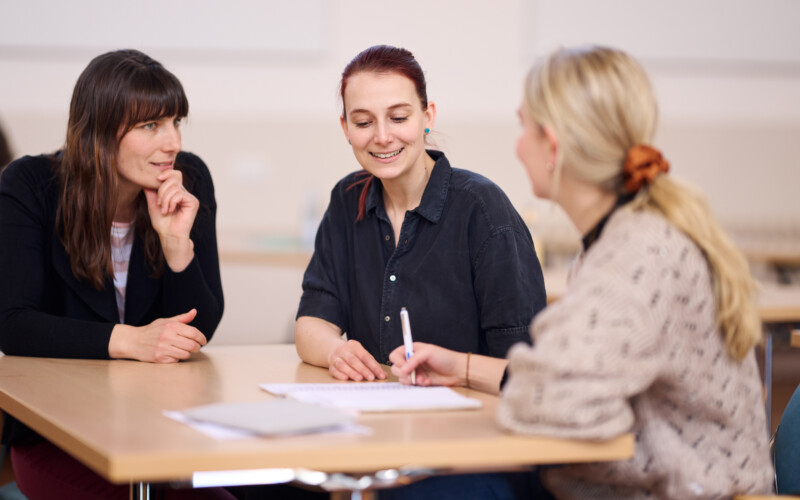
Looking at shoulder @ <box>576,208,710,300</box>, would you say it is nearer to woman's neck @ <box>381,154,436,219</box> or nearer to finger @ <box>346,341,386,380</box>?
finger @ <box>346,341,386,380</box>

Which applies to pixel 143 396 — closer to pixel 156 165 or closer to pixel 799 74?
pixel 156 165

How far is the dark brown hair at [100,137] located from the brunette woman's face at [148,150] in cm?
2

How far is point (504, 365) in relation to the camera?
4.92 feet

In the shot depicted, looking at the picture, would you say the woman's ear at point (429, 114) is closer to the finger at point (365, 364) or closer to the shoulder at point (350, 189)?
the shoulder at point (350, 189)

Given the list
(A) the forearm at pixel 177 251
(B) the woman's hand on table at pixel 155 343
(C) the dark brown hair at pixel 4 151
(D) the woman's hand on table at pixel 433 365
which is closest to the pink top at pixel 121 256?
(A) the forearm at pixel 177 251

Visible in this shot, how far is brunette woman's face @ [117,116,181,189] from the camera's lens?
6.48 ft

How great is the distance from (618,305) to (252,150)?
371 centimetres

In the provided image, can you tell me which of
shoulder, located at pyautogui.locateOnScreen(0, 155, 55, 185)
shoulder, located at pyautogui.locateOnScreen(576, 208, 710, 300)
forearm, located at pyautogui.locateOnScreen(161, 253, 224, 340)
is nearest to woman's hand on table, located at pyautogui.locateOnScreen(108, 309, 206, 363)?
forearm, located at pyautogui.locateOnScreen(161, 253, 224, 340)

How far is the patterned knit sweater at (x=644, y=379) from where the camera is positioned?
105cm

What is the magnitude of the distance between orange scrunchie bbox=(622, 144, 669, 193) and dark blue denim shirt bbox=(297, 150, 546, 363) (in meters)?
0.53

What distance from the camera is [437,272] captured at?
1799 mm

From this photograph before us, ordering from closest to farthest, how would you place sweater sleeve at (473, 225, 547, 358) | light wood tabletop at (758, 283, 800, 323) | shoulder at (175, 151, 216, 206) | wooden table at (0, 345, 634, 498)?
wooden table at (0, 345, 634, 498)
sweater sleeve at (473, 225, 547, 358)
shoulder at (175, 151, 216, 206)
light wood tabletop at (758, 283, 800, 323)

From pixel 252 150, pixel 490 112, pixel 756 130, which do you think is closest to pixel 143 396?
pixel 252 150

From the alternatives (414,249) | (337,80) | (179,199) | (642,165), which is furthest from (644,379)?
(337,80)
